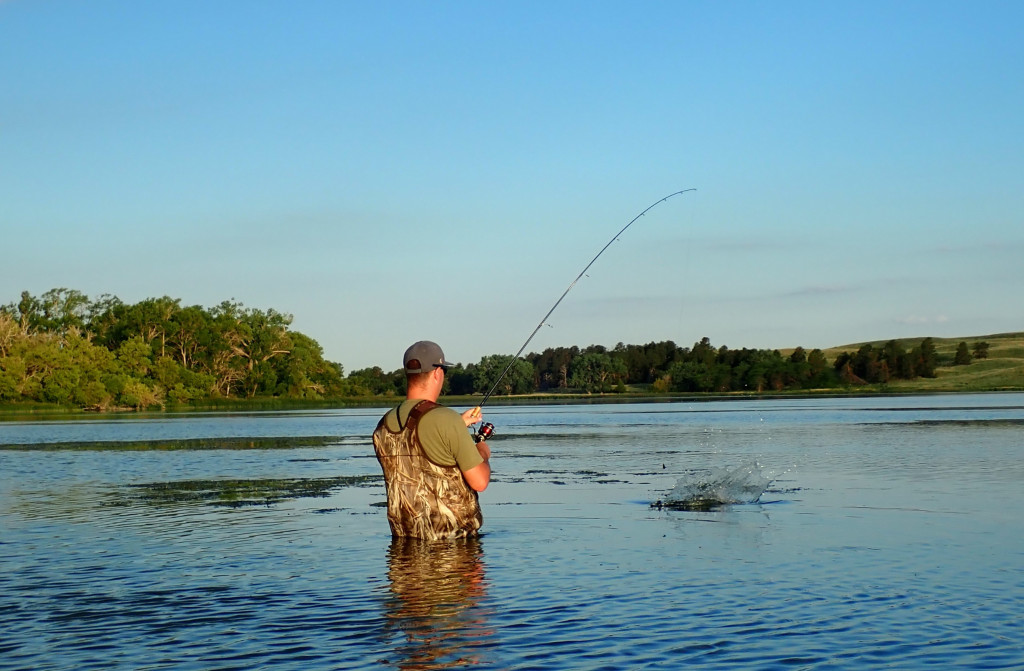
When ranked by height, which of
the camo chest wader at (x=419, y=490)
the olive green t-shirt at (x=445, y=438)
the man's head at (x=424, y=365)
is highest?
the man's head at (x=424, y=365)

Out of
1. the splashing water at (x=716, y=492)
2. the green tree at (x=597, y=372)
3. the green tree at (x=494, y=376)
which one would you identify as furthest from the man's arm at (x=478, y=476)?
the green tree at (x=597, y=372)

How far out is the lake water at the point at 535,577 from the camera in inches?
289

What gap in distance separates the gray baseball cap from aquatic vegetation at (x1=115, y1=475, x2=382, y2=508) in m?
8.51

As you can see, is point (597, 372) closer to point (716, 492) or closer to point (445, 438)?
point (716, 492)

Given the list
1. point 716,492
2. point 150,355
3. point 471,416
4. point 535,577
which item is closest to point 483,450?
point 471,416

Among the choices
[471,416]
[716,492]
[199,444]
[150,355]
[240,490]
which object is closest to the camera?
[471,416]

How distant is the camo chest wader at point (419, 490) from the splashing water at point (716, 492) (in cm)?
602

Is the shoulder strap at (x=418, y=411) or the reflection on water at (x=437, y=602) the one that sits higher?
the shoulder strap at (x=418, y=411)

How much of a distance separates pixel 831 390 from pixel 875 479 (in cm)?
12083

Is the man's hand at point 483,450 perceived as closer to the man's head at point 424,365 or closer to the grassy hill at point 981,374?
the man's head at point 424,365

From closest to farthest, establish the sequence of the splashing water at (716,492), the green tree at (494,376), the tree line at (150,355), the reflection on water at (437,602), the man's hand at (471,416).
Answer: the reflection on water at (437,602) → the man's hand at (471,416) → the splashing water at (716,492) → the tree line at (150,355) → the green tree at (494,376)

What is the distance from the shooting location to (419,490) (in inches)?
395

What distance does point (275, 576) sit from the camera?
10391mm

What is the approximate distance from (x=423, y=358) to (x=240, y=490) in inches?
458
